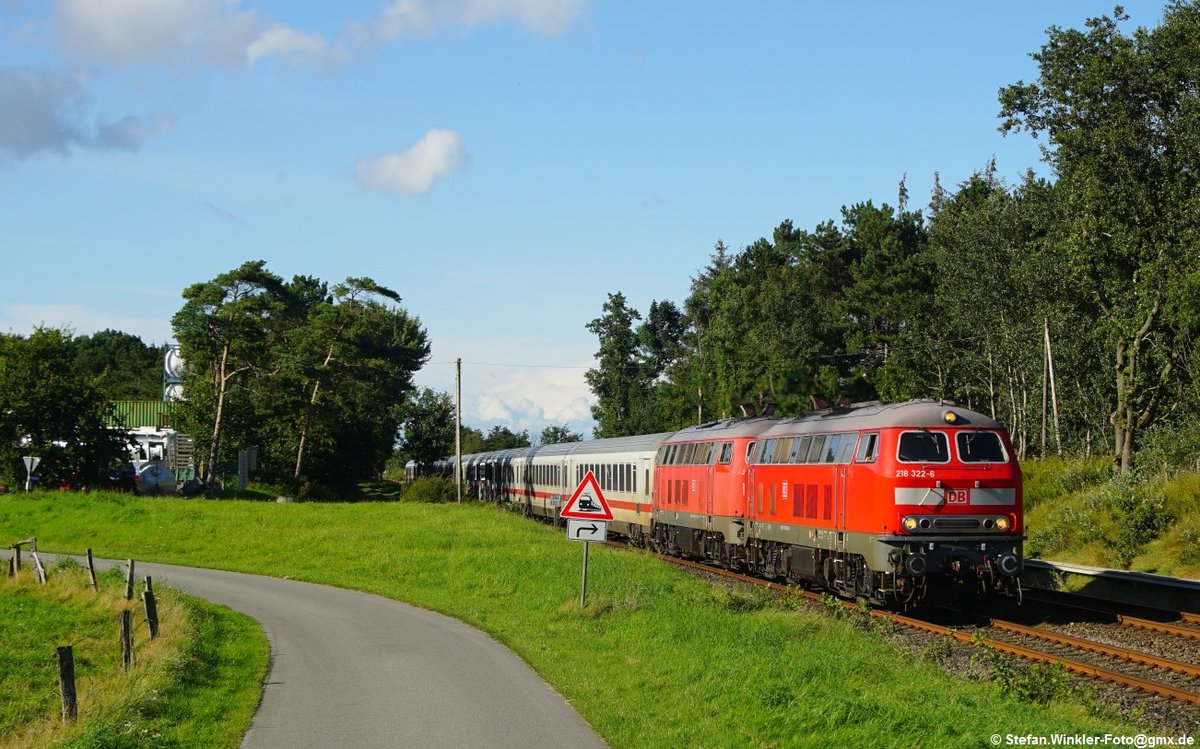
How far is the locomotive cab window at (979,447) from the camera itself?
20109 millimetres

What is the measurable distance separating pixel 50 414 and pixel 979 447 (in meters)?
43.9

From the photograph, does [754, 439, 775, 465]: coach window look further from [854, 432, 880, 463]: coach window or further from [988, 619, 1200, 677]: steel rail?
[988, 619, 1200, 677]: steel rail

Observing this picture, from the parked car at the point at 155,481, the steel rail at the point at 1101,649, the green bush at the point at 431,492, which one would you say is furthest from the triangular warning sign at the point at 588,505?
the parked car at the point at 155,481

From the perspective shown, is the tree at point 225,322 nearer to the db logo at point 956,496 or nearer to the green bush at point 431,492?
the green bush at point 431,492

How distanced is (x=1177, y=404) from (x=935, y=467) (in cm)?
3515

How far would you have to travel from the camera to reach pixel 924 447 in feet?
65.6

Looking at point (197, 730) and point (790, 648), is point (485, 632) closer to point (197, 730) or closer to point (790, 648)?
point (790, 648)

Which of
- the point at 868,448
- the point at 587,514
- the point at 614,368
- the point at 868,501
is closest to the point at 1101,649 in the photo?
the point at 868,501

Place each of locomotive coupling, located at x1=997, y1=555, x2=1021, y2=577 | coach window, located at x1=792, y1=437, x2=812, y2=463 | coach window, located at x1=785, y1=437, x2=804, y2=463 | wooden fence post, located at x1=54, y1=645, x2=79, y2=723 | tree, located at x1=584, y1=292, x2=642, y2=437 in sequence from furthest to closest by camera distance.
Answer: tree, located at x1=584, y1=292, x2=642, y2=437, coach window, located at x1=785, y1=437, x2=804, y2=463, coach window, located at x1=792, y1=437, x2=812, y2=463, locomotive coupling, located at x1=997, y1=555, x2=1021, y2=577, wooden fence post, located at x1=54, y1=645, x2=79, y2=723

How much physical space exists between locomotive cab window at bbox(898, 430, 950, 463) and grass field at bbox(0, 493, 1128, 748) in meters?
3.23

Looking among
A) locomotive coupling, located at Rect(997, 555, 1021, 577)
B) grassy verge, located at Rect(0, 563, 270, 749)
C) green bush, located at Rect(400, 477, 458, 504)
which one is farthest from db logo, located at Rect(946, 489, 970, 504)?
green bush, located at Rect(400, 477, 458, 504)

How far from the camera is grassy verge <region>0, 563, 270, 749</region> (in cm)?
1266

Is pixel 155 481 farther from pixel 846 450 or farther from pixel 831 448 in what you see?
pixel 846 450

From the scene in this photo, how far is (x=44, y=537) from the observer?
39938 mm
